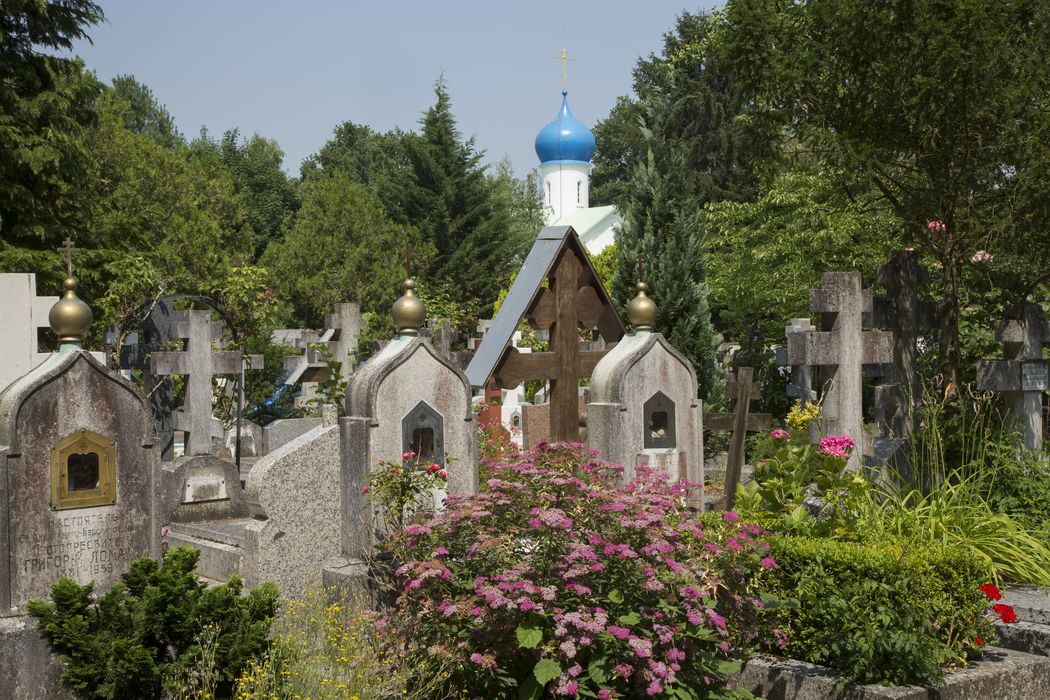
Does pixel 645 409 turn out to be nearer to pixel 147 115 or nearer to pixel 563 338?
pixel 563 338

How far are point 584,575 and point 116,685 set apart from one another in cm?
261

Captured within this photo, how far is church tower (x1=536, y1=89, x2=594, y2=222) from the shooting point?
5188 centimetres

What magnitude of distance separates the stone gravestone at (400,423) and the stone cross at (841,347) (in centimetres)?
470

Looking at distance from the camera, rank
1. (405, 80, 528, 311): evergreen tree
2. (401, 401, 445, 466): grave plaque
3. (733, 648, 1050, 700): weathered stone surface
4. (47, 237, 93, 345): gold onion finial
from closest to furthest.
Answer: (733, 648, 1050, 700): weathered stone surface, (47, 237, 93, 345): gold onion finial, (401, 401, 445, 466): grave plaque, (405, 80, 528, 311): evergreen tree

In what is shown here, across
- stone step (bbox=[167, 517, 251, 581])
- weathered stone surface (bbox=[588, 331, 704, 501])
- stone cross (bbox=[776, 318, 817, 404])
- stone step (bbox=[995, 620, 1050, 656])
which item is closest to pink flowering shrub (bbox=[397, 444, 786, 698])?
stone step (bbox=[995, 620, 1050, 656])

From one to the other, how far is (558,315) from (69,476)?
16.7ft

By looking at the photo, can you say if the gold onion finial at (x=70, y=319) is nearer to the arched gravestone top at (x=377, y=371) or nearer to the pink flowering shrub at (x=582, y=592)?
the arched gravestone top at (x=377, y=371)

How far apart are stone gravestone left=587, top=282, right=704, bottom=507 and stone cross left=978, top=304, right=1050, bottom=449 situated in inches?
119

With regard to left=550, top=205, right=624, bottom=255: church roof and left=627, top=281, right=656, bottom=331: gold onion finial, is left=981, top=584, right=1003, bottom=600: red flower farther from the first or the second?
left=550, top=205, right=624, bottom=255: church roof

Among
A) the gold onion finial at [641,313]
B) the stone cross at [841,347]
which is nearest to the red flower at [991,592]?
the gold onion finial at [641,313]

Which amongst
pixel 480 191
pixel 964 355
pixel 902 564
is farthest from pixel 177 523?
pixel 480 191

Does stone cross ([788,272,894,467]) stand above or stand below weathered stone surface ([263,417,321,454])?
above

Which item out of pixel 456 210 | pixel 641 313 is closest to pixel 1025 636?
pixel 641 313

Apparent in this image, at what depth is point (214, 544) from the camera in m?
10.2
